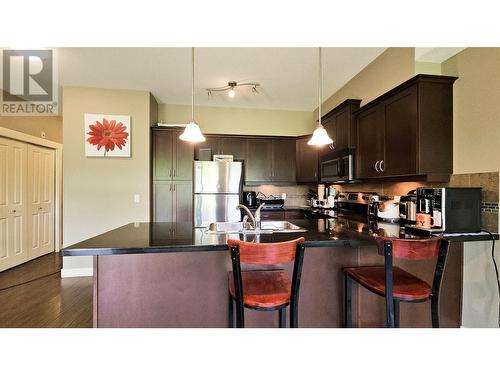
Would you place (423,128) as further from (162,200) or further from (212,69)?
(162,200)

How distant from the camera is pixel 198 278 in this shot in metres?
1.72

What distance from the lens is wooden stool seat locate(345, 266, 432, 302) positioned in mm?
1441

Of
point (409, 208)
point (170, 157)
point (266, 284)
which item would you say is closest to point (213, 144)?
point (170, 157)

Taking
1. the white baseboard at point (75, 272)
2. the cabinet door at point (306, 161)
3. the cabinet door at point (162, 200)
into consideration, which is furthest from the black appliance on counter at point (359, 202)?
the white baseboard at point (75, 272)

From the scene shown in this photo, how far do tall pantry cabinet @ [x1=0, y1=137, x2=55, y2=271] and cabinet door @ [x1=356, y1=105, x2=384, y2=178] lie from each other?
16.1 feet

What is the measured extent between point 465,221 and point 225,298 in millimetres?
1845

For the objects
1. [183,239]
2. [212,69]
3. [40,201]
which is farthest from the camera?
[40,201]

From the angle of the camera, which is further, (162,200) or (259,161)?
(259,161)

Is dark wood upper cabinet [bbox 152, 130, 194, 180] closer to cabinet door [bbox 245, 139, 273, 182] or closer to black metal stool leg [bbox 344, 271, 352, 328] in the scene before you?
cabinet door [bbox 245, 139, 273, 182]

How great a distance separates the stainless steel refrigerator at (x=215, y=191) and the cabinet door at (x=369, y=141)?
71.1 inches

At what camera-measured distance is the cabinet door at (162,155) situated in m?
3.95

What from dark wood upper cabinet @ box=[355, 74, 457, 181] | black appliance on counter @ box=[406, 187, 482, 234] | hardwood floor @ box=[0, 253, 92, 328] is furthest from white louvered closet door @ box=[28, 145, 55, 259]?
black appliance on counter @ box=[406, 187, 482, 234]

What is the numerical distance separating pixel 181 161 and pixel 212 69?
148 cm

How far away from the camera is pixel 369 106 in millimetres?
2791
